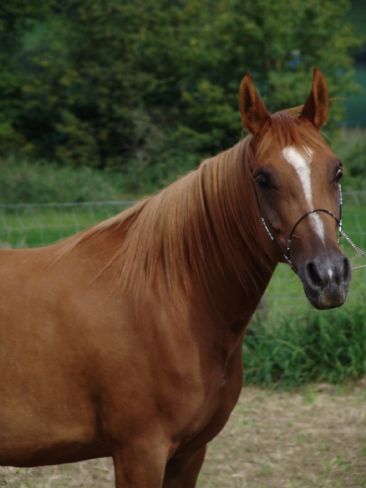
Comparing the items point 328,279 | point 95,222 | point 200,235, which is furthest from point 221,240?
point 95,222

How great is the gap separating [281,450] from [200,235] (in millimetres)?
2158

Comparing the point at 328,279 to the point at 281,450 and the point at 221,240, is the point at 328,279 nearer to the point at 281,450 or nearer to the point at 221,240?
the point at 221,240

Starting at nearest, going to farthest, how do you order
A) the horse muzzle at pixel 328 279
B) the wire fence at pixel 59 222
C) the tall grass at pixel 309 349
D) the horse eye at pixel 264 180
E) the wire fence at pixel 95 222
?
the horse muzzle at pixel 328 279, the horse eye at pixel 264 180, the tall grass at pixel 309 349, the wire fence at pixel 95 222, the wire fence at pixel 59 222

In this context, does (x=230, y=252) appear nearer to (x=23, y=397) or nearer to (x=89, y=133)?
(x=23, y=397)

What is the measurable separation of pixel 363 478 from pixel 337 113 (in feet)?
43.7

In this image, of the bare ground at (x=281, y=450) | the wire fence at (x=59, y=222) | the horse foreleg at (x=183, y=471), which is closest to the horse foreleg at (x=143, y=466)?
the horse foreleg at (x=183, y=471)

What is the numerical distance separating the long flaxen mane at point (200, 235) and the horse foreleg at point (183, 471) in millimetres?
641

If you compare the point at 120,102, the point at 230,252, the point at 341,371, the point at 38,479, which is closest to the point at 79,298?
the point at 230,252

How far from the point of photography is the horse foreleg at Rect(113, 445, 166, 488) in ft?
9.75

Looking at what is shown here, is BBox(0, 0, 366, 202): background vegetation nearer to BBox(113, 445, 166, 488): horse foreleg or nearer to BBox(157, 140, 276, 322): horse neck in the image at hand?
BBox(157, 140, 276, 322): horse neck

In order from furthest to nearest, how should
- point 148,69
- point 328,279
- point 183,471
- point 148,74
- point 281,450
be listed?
point 148,69 < point 148,74 < point 281,450 < point 183,471 < point 328,279

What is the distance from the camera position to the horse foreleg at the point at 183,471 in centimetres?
328

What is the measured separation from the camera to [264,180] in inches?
112

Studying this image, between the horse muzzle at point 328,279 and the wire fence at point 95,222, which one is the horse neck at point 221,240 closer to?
the horse muzzle at point 328,279
